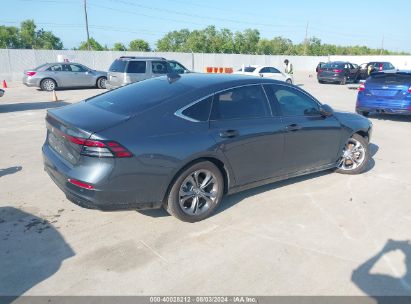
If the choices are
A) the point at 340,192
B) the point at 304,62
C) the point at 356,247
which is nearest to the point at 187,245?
the point at 356,247

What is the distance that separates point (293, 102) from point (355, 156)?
1738mm

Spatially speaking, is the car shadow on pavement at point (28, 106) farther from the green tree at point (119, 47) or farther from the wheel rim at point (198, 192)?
the green tree at point (119, 47)

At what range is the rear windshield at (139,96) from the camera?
3933mm

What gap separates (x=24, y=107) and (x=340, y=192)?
1121cm

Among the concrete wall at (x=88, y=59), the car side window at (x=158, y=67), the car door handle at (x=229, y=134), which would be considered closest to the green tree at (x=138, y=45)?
A: the concrete wall at (x=88, y=59)

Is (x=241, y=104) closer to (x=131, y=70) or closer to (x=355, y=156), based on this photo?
(x=355, y=156)

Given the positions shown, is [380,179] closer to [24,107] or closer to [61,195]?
[61,195]

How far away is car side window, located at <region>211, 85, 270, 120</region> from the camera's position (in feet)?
13.8

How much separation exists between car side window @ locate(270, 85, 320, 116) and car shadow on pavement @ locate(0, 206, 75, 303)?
122 inches

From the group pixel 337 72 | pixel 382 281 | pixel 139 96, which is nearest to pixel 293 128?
pixel 139 96

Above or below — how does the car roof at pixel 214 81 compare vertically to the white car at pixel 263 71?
above

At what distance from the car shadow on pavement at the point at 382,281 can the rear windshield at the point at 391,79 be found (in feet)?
26.3

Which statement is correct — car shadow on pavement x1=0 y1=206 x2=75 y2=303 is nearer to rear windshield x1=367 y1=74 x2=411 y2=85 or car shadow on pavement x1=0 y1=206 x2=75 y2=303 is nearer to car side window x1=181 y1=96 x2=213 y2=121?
car side window x1=181 y1=96 x2=213 y2=121

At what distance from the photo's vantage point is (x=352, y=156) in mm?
5934
